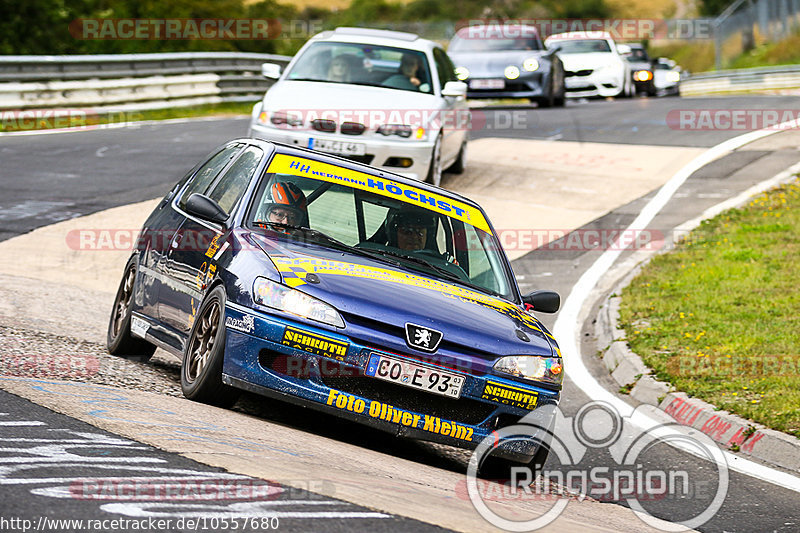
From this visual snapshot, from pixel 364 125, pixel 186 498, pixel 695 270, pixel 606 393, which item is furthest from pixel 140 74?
pixel 186 498

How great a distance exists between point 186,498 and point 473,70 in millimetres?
20434

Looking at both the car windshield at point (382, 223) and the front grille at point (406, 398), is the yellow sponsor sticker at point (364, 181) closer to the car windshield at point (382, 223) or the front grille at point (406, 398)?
the car windshield at point (382, 223)

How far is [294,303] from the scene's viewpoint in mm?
5867

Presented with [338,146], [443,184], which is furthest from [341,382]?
[443,184]

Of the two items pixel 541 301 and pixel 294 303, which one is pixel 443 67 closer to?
pixel 541 301

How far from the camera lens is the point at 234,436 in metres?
5.45

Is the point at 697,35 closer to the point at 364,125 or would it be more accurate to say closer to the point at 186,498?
the point at 364,125

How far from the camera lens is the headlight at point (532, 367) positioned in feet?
19.8

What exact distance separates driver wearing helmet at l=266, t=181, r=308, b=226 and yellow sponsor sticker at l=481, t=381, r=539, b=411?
1.66 metres

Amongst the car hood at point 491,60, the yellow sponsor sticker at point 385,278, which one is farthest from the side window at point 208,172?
the car hood at point 491,60

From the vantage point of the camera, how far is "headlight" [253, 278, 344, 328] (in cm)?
582

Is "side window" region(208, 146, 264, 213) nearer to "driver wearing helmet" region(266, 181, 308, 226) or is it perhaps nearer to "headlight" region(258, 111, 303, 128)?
"driver wearing helmet" region(266, 181, 308, 226)

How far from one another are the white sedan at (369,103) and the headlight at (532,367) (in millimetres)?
7734

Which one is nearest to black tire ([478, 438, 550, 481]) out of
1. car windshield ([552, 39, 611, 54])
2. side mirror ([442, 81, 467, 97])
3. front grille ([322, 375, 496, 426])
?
front grille ([322, 375, 496, 426])
